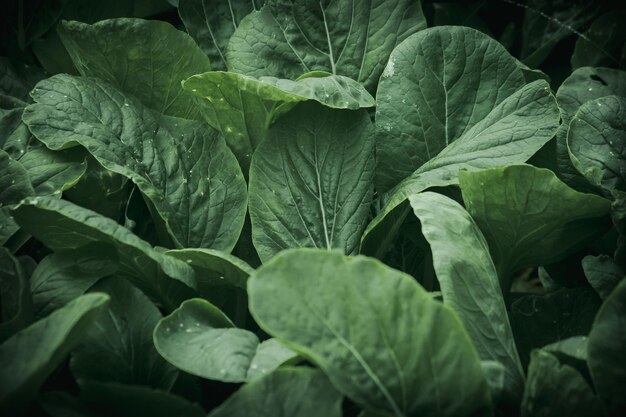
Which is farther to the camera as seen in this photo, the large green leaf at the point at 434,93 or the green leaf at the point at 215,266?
the large green leaf at the point at 434,93

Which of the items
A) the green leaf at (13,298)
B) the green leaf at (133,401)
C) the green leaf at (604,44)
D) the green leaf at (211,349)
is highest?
the green leaf at (604,44)

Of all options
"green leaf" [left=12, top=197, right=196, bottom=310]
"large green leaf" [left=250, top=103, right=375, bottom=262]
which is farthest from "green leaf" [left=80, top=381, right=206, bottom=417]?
"large green leaf" [left=250, top=103, right=375, bottom=262]

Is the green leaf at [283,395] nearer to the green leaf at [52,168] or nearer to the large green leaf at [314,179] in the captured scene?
the large green leaf at [314,179]

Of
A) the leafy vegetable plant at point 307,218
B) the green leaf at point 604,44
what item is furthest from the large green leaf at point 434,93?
the green leaf at point 604,44

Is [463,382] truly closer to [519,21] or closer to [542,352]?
[542,352]

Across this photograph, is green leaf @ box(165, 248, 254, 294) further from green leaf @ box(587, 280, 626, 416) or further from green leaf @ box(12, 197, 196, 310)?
green leaf @ box(587, 280, 626, 416)

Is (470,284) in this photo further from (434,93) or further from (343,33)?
(343,33)
